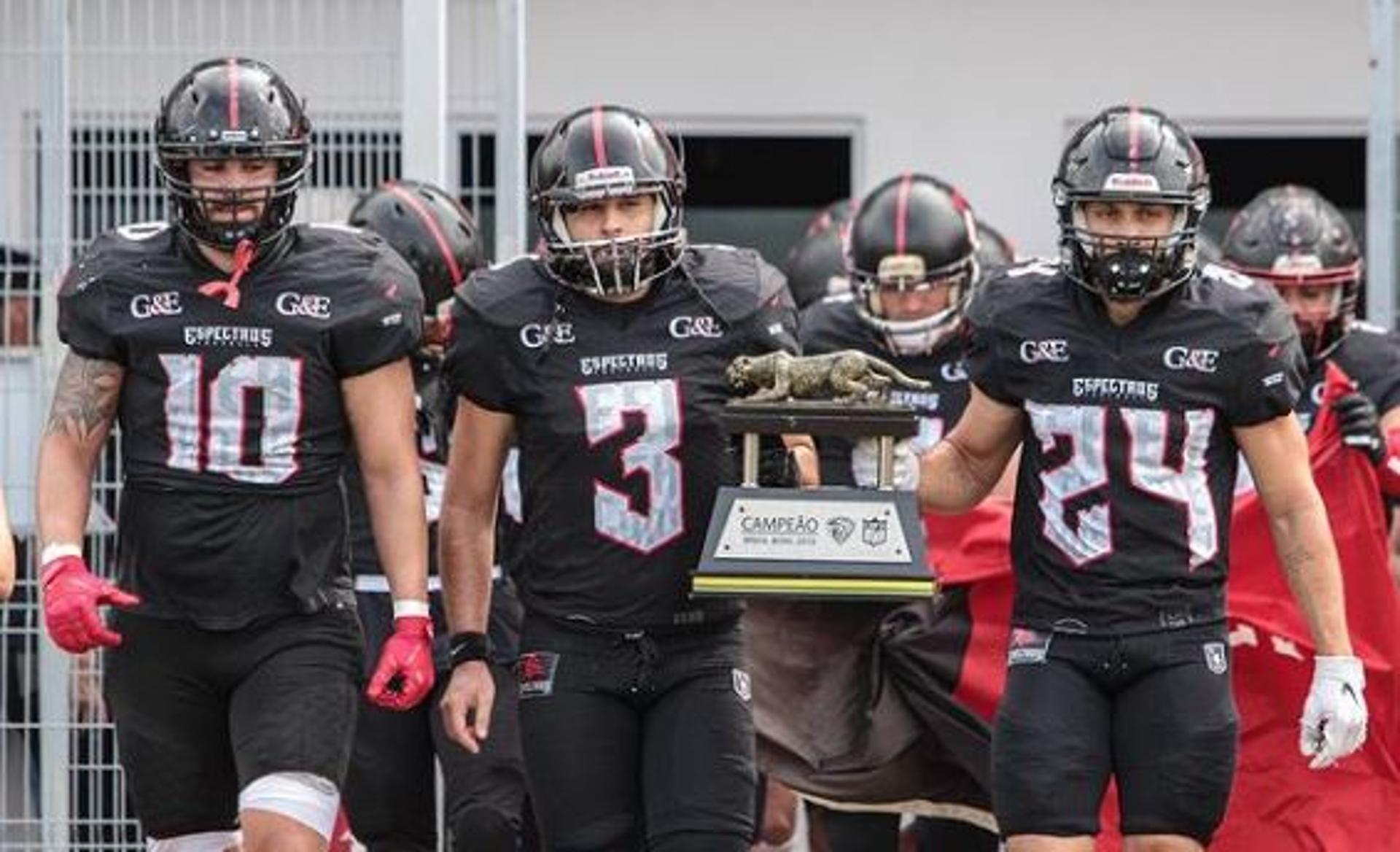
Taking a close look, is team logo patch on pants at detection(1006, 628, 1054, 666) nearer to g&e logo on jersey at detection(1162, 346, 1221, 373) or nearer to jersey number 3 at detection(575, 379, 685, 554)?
g&e logo on jersey at detection(1162, 346, 1221, 373)

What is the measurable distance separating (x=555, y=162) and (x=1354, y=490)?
220cm

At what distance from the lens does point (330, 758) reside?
23.1 feet

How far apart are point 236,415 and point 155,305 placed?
281 millimetres

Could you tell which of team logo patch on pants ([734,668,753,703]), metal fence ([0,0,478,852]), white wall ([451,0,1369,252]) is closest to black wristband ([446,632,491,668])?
team logo patch on pants ([734,668,753,703])

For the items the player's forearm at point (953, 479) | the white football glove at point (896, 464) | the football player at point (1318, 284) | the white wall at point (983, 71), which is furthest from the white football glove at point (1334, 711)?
the white wall at point (983, 71)

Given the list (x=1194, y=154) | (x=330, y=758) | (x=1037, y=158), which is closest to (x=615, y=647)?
(x=330, y=758)

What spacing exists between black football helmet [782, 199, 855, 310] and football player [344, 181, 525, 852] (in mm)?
2103

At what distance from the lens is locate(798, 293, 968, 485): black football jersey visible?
345 inches

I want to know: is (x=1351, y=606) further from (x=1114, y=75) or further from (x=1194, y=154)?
(x=1114, y=75)

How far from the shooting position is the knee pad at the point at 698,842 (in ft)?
22.6

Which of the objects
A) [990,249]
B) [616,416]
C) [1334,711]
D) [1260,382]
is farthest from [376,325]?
[990,249]

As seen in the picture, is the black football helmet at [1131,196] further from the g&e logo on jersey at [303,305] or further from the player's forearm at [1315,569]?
the g&e logo on jersey at [303,305]

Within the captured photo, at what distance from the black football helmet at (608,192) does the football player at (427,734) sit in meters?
0.91

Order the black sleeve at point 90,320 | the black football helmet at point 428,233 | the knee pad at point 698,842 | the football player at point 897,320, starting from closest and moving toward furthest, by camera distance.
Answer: the knee pad at point 698,842, the black sleeve at point 90,320, the black football helmet at point 428,233, the football player at point 897,320
